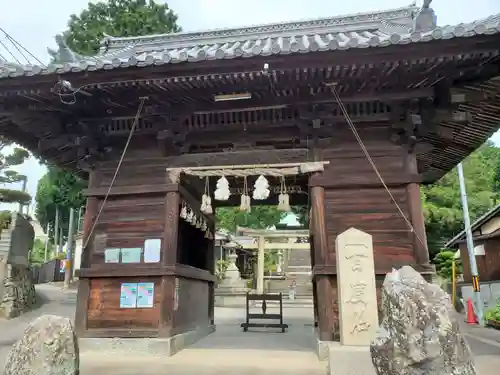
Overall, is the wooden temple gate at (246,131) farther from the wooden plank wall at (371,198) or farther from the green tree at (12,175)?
the green tree at (12,175)

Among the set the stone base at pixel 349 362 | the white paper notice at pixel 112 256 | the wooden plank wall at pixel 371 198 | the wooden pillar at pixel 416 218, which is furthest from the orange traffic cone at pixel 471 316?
the white paper notice at pixel 112 256

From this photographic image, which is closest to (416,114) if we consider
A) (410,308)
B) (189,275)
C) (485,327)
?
(410,308)

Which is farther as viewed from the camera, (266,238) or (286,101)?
(266,238)

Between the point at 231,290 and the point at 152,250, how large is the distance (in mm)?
17380

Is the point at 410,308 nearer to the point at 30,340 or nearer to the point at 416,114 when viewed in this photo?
the point at 30,340

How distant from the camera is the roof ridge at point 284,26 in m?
11.0

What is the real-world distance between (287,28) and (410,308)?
33.3 feet

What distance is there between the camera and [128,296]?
24.0 feet

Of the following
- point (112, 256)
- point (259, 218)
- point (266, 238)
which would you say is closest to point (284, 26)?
point (112, 256)

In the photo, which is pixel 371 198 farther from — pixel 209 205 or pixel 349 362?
A: pixel 209 205

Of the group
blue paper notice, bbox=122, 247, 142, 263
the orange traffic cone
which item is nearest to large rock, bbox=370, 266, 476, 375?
blue paper notice, bbox=122, 247, 142, 263

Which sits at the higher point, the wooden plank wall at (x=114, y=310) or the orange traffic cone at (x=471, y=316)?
the wooden plank wall at (x=114, y=310)

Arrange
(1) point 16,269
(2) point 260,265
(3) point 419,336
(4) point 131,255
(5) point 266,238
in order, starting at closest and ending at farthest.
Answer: (3) point 419,336 < (4) point 131,255 < (1) point 16,269 < (2) point 260,265 < (5) point 266,238

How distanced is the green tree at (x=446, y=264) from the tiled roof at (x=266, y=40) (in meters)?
15.6
